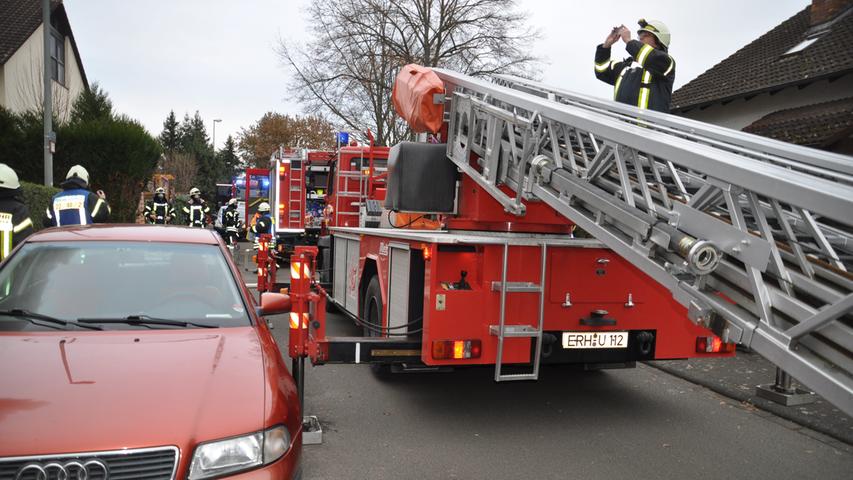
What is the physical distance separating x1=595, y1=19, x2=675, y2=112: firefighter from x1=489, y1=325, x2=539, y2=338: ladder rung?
2208 mm

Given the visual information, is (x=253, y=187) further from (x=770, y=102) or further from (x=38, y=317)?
(x=38, y=317)

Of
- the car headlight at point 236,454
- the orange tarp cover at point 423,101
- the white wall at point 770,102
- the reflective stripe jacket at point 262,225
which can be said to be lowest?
the car headlight at point 236,454

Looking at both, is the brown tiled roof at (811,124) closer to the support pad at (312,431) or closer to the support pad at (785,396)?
the support pad at (785,396)

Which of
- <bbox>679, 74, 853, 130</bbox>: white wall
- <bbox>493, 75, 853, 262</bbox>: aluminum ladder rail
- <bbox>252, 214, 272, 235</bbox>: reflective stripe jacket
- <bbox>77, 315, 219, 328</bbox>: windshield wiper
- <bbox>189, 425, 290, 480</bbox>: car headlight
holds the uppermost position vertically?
<bbox>679, 74, 853, 130</bbox>: white wall

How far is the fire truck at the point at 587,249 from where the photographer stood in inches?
109

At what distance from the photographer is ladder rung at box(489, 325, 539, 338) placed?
5.10 m

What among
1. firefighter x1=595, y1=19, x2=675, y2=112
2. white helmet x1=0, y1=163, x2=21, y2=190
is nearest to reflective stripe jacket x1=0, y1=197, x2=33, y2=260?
white helmet x1=0, y1=163, x2=21, y2=190

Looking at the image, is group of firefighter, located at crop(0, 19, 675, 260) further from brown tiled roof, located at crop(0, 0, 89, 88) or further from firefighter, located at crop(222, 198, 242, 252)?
brown tiled roof, located at crop(0, 0, 89, 88)

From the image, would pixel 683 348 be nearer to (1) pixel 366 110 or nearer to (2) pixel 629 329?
(2) pixel 629 329

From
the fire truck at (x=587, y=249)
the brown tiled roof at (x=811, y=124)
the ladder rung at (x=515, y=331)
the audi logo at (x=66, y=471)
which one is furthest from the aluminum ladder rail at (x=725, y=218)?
the brown tiled roof at (x=811, y=124)

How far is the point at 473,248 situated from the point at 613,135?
1.88m

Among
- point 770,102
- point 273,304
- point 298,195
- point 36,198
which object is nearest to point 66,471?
point 273,304

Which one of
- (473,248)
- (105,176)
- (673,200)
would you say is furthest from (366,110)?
(673,200)

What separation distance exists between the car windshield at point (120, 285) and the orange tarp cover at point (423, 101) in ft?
9.63
